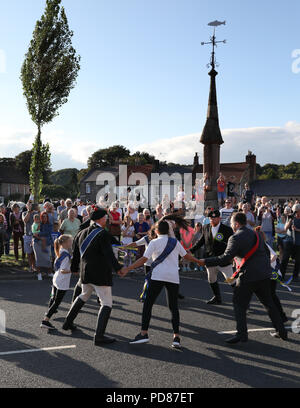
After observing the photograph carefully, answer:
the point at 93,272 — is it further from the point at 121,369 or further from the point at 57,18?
the point at 57,18

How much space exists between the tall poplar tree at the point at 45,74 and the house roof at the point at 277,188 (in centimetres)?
5389

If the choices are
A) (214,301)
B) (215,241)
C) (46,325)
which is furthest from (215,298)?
(46,325)

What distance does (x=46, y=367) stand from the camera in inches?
201

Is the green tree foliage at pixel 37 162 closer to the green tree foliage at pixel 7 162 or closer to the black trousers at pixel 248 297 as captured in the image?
the black trousers at pixel 248 297

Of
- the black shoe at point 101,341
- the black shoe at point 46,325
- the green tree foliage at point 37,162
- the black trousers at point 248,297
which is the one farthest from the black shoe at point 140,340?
the green tree foliage at point 37,162

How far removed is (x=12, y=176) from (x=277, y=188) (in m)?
53.4

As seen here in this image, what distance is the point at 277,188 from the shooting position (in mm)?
75000

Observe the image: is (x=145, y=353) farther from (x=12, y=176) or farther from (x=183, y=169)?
(x=12, y=176)

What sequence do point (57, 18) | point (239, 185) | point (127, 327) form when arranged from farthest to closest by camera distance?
point (239, 185)
point (57, 18)
point (127, 327)

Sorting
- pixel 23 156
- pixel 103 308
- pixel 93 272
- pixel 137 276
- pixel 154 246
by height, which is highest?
pixel 23 156

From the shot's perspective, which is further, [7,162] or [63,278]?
[7,162]

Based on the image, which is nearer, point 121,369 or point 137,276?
point 121,369
